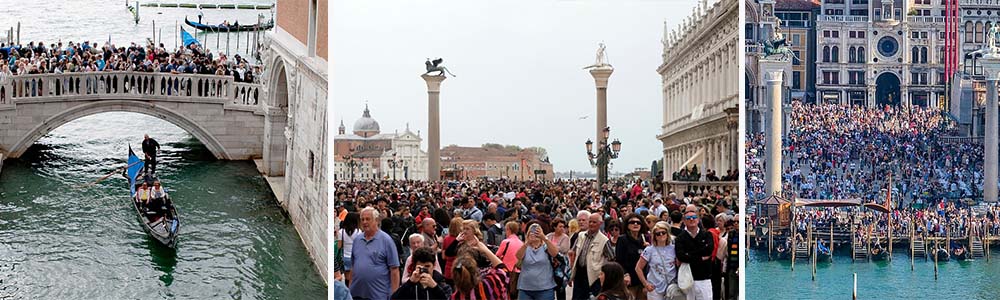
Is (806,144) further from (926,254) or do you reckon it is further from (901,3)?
(901,3)

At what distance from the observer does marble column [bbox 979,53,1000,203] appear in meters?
19.1

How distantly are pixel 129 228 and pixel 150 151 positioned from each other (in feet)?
2.56

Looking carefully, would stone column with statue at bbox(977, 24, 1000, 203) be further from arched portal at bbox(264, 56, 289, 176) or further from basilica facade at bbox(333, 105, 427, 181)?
basilica facade at bbox(333, 105, 427, 181)

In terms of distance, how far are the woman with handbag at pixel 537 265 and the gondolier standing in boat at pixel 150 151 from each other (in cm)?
416

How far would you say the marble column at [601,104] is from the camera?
525 centimetres

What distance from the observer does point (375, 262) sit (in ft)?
15.5

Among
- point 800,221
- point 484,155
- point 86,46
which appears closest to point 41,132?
point 86,46

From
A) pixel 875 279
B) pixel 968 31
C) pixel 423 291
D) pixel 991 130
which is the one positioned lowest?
pixel 875 279

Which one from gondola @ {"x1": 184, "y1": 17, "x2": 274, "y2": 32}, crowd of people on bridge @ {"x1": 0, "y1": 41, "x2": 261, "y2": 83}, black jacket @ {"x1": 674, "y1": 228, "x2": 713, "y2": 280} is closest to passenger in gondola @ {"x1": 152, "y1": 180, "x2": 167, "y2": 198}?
crowd of people on bridge @ {"x1": 0, "y1": 41, "x2": 261, "y2": 83}

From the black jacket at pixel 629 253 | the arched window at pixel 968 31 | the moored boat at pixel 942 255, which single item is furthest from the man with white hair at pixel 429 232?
the arched window at pixel 968 31

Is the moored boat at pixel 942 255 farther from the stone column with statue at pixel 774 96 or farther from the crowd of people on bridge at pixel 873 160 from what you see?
the stone column with statue at pixel 774 96

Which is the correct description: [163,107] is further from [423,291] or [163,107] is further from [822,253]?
[822,253]

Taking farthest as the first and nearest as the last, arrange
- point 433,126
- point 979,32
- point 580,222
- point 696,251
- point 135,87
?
point 979,32 < point 135,87 < point 433,126 < point 580,222 < point 696,251

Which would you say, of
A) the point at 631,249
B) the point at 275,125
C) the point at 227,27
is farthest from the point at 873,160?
the point at 631,249
